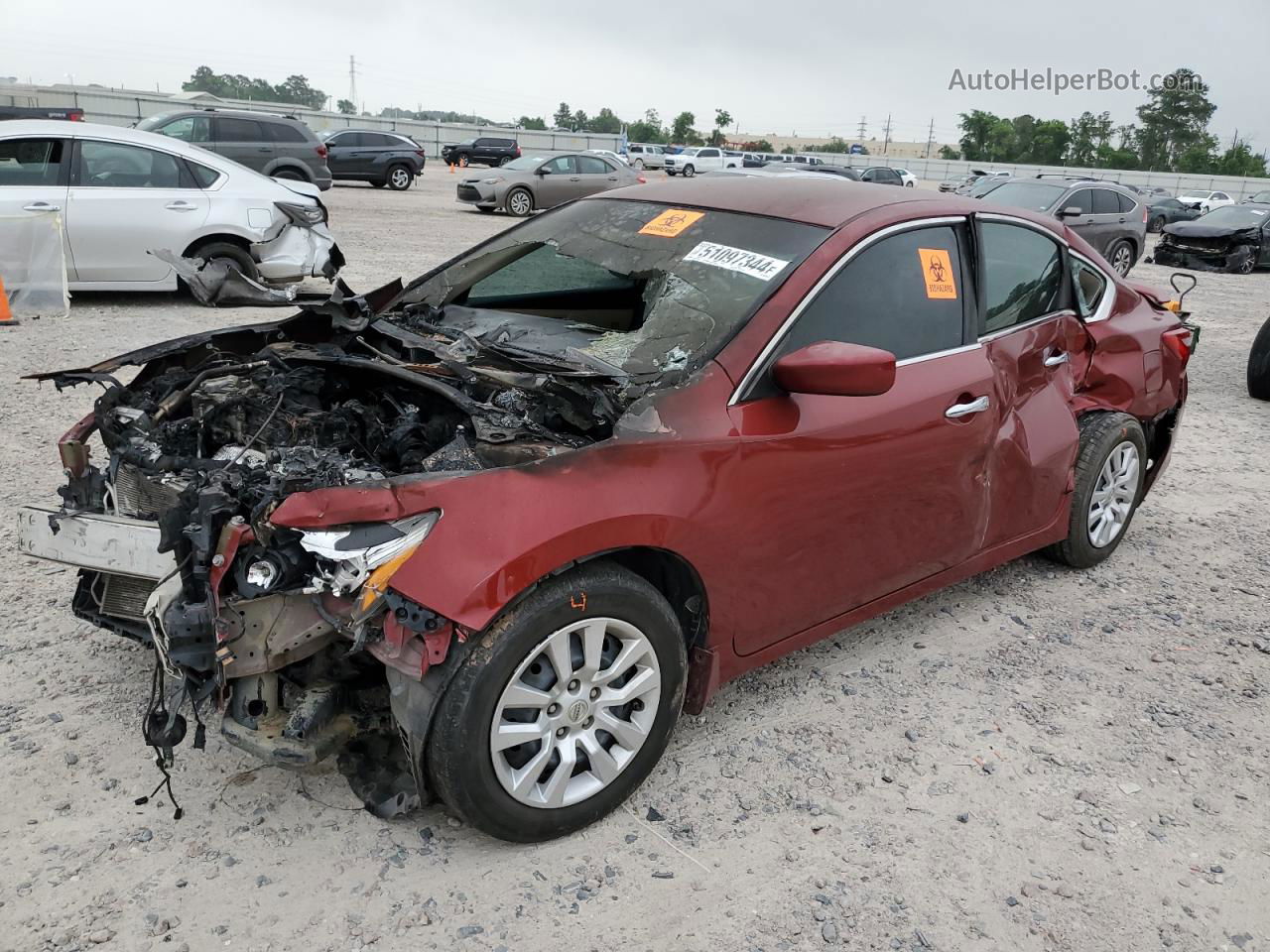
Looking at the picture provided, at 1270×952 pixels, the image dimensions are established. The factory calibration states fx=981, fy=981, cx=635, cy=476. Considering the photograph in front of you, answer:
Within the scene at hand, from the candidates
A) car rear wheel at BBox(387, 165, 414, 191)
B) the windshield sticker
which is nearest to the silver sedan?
car rear wheel at BBox(387, 165, 414, 191)

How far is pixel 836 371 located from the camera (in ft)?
9.32

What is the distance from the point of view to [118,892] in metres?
2.46

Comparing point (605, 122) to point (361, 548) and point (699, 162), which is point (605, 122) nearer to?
point (699, 162)

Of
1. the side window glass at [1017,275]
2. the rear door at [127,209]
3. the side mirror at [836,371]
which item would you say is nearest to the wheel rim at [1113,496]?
the side window glass at [1017,275]

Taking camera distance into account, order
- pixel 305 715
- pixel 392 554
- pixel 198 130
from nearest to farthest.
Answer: pixel 392 554
pixel 305 715
pixel 198 130

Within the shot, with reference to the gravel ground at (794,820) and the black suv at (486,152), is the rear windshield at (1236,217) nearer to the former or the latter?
the gravel ground at (794,820)

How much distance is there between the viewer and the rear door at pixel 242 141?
683 inches

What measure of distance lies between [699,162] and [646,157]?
5379mm

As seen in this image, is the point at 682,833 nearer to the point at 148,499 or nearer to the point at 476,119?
the point at 148,499

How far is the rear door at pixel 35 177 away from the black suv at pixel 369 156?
16.8 metres

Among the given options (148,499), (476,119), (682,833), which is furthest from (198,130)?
(476,119)

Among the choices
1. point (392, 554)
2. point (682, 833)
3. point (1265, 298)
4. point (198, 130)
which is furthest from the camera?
point (198, 130)

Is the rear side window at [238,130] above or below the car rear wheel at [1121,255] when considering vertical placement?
above

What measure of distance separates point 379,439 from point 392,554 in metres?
0.83
